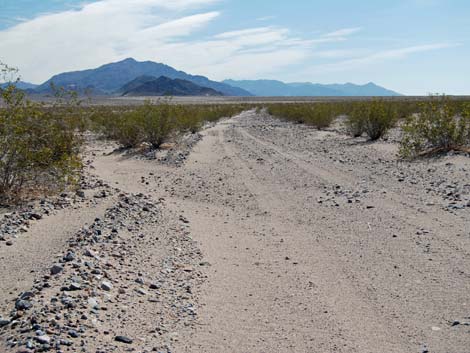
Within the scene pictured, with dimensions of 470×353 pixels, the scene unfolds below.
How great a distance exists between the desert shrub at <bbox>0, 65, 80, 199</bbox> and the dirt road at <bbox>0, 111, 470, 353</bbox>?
2.08 meters

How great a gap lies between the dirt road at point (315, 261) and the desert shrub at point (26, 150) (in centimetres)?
208

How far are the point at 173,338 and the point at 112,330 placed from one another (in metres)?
0.55

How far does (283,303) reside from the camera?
555 centimetres

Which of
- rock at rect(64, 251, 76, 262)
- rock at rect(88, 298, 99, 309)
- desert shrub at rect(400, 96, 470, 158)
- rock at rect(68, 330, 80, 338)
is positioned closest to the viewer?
rock at rect(68, 330, 80, 338)

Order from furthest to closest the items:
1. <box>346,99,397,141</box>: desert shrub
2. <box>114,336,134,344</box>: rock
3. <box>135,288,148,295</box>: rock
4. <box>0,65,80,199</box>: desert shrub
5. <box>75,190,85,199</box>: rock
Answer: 1. <box>346,99,397,141</box>: desert shrub
2. <box>75,190,85,199</box>: rock
3. <box>0,65,80,199</box>: desert shrub
4. <box>135,288,148,295</box>: rock
5. <box>114,336,134,344</box>: rock

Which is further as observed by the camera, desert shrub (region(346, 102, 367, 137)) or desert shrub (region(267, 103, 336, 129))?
desert shrub (region(267, 103, 336, 129))

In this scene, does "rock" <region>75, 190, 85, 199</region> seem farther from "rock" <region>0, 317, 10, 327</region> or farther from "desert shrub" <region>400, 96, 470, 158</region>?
"desert shrub" <region>400, 96, 470, 158</region>

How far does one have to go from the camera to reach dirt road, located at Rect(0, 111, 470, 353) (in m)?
4.74

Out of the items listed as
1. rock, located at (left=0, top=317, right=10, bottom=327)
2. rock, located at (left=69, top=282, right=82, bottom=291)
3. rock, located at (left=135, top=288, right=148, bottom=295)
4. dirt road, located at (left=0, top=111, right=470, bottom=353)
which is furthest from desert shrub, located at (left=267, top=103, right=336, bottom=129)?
rock, located at (left=0, top=317, right=10, bottom=327)

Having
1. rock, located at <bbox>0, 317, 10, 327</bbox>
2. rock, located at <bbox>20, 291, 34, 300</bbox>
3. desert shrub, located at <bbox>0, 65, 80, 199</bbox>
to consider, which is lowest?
rock, located at <bbox>0, 317, 10, 327</bbox>

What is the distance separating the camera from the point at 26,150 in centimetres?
986

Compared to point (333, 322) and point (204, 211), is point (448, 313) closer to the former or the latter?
point (333, 322)

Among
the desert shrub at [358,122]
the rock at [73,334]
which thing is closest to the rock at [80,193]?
the rock at [73,334]

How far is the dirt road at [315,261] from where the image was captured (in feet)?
15.5
